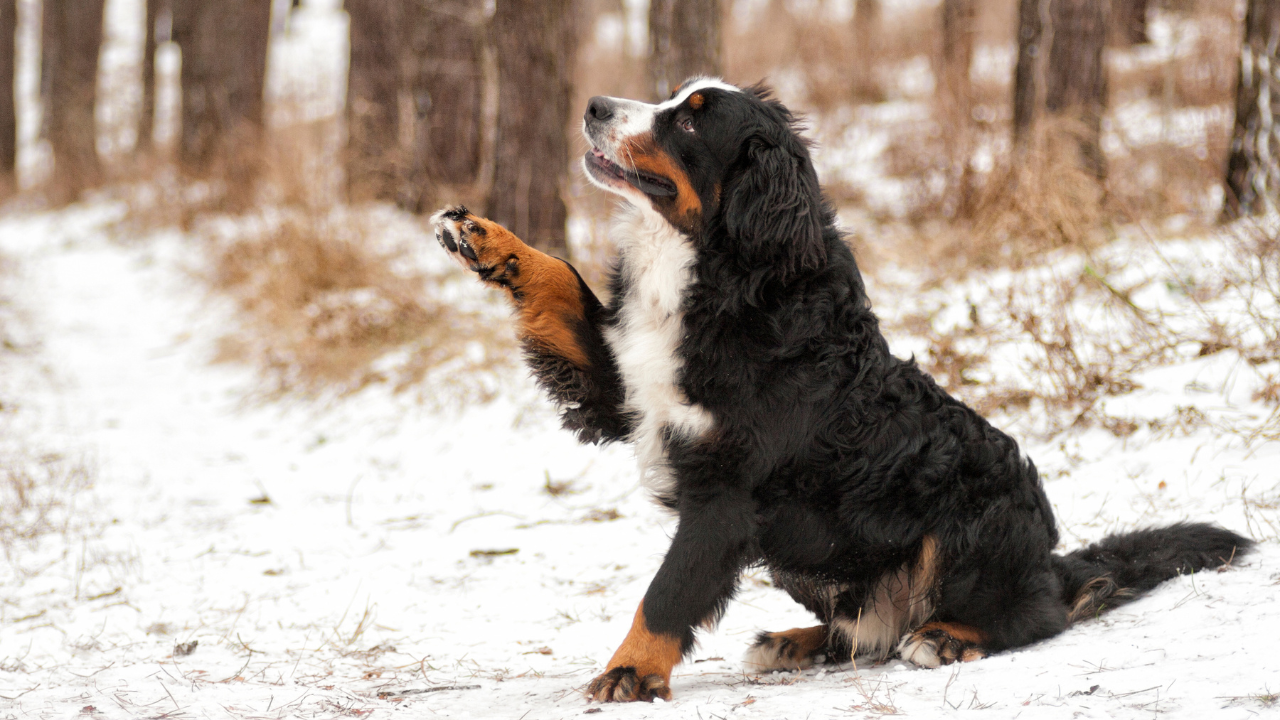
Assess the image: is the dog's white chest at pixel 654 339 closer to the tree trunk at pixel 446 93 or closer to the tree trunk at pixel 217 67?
the tree trunk at pixel 446 93

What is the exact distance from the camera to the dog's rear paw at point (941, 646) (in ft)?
9.31

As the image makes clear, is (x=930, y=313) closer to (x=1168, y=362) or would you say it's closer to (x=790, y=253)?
(x=1168, y=362)

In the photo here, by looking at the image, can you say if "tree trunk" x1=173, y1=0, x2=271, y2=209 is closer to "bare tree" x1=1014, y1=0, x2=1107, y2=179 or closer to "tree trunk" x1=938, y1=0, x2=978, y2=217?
"tree trunk" x1=938, y1=0, x2=978, y2=217

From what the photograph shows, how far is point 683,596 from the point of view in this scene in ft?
8.61

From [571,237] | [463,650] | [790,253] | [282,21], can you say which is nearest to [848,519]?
[790,253]

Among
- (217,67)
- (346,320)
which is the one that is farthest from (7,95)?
(346,320)

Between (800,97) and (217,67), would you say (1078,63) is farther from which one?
(217,67)

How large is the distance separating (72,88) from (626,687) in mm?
18719

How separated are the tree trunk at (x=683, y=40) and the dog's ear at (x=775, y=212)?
4.31m

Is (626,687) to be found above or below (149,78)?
below

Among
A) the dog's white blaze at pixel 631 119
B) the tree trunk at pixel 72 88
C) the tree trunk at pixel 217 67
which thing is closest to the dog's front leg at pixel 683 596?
the dog's white blaze at pixel 631 119

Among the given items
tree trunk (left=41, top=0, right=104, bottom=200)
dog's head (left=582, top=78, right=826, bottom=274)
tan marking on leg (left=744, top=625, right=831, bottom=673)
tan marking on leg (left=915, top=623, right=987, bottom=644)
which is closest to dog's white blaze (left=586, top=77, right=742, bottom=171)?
dog's head (left=582, top=78, right=826, bottom=274)

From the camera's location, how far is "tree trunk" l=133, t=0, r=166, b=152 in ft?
50.5

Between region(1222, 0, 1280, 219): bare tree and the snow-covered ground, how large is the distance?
198cm
